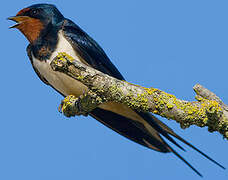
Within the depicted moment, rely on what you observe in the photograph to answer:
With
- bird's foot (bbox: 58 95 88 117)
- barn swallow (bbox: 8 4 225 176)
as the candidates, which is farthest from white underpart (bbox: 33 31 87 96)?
bird's foot (bbox: 58 95 88 117)

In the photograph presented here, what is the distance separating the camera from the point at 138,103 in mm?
3246

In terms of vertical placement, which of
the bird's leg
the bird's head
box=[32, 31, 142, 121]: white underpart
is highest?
the bird's head

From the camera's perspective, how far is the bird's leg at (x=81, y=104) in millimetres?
3582

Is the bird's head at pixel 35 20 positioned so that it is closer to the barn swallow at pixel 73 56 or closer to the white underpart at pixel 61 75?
the barn swallow at pixel 73 56

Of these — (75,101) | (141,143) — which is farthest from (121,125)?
(75,101)

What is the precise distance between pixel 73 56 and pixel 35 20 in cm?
68

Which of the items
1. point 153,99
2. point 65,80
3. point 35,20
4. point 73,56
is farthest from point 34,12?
point 153,99

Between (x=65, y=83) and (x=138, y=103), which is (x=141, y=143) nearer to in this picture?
(x=65, y=83)

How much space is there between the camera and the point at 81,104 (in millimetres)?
3729

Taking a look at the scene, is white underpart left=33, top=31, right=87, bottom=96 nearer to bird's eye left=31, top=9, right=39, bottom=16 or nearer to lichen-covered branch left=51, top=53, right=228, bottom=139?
bird's eye left=31, top=9, right=39, bottom=16

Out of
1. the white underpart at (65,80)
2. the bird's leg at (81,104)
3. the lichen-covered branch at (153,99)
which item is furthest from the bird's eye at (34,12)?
the lichen-covered branch at (153,99)

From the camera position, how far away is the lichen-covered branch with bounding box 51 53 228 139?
10.3ft

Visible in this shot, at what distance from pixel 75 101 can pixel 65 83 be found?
2.76 feet

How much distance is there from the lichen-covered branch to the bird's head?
171cm
